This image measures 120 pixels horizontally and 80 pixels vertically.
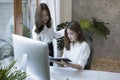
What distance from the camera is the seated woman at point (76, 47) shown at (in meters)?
2.35

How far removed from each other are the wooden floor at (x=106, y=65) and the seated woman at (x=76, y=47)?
233cm

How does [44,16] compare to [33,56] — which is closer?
[33,56]

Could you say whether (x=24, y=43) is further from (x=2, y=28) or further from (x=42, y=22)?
(x=2, y=28)

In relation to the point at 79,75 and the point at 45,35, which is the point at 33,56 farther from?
the point at 45,35

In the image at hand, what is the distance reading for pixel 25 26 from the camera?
3.95 m

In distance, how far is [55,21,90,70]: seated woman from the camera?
235 cm

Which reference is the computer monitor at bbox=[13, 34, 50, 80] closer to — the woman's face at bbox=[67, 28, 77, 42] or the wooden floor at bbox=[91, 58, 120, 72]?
the woman's face at bbox=[67, 28, 77, 42]

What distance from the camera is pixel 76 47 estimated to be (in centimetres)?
250

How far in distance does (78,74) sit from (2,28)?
174cm

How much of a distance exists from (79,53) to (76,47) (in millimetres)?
92

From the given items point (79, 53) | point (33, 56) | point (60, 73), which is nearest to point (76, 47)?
point (79, 53)

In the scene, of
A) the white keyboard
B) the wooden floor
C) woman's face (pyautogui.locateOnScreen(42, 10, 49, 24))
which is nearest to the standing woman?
woman's face (pyautogui.locateOnScreen(42, 10, 49, 24))

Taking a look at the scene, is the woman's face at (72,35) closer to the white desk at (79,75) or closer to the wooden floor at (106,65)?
the white desk at (79,75)

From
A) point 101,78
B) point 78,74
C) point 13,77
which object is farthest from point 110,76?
point 13,77
